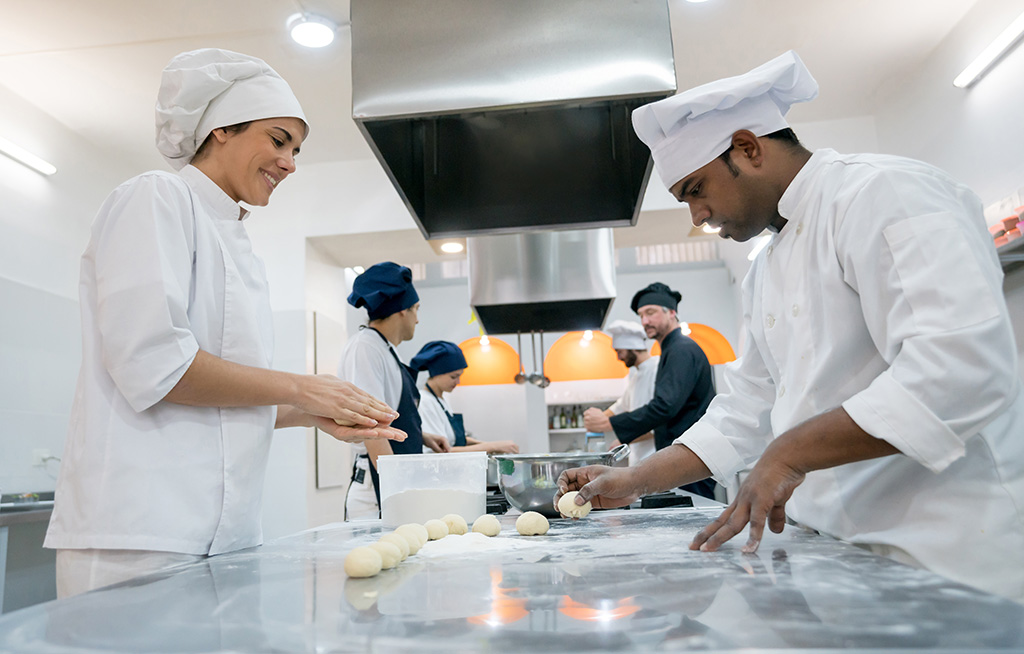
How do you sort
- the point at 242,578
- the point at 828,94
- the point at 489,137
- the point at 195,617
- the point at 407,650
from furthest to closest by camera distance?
1. the point at 828,94
2. the point at 489,137
3. the point at 242,578
4. the point at 195,617
5. the point at 407,650

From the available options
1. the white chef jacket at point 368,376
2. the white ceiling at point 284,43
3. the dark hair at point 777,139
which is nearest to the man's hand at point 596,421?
the white chef jacket at point 368,376

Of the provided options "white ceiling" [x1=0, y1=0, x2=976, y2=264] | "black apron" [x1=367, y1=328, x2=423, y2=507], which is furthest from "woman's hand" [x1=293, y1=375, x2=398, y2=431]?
"white ceiling" [x1=0, y1=0, x2=976, y2=264]

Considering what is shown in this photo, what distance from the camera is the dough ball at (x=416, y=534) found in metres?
0.97

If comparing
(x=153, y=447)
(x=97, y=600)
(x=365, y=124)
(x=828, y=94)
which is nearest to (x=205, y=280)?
(x=153, y=447)

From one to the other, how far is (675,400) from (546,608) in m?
2.67

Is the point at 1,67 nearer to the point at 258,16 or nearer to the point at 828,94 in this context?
the point at 258,16

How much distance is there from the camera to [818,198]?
1068mm

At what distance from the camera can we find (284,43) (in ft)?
9.46

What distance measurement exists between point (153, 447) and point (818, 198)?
106 centimetres

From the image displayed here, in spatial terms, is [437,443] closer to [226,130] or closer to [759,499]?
A: [226,130]

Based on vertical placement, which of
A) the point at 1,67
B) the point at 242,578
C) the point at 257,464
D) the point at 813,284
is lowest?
the point at 242,578

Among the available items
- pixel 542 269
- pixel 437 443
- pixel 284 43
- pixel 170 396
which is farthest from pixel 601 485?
pixel 284 43

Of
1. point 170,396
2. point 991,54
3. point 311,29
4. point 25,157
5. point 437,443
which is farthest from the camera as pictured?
point 25,157

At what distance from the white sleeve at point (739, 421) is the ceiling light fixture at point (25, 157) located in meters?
3.02
